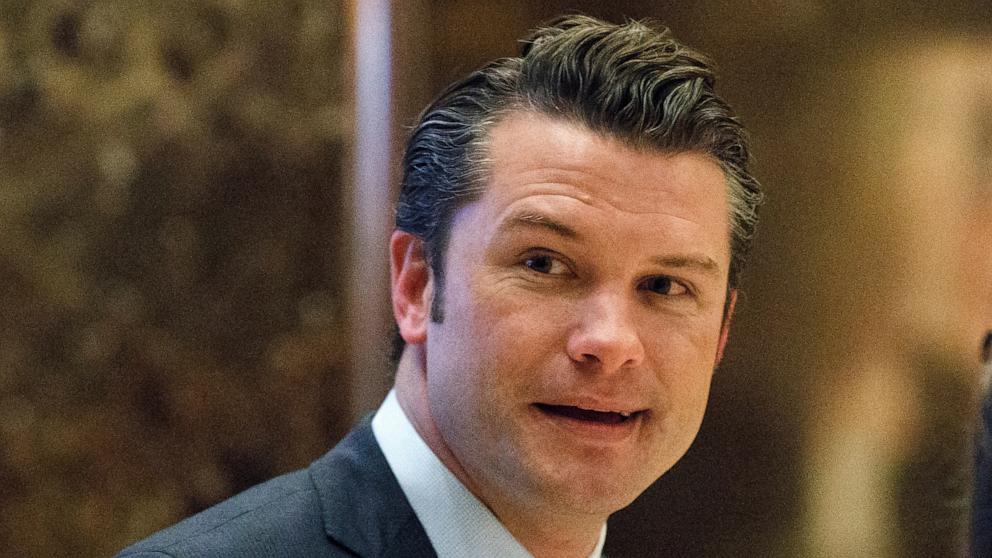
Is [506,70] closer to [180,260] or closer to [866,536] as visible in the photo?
[180,260]

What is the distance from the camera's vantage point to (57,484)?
2369 mm

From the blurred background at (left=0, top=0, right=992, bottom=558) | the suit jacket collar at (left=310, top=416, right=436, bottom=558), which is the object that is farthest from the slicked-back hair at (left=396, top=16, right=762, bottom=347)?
the blurred background at (left=0, top=0, right=992, bottom=558)

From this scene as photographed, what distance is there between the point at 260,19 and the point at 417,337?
1095 millimetres

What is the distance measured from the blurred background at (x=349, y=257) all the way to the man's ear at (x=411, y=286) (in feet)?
2.24

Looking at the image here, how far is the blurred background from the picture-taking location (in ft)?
7.59

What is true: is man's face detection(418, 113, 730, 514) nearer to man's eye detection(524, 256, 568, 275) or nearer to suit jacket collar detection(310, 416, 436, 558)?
man's eye detection(524, 256, 568, 275)

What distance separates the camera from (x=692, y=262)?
1615mm

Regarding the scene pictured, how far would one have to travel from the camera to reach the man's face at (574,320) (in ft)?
5.06

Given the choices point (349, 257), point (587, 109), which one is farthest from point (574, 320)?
point (349, 257)

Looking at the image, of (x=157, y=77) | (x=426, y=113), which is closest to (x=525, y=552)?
(x=426, y=113)

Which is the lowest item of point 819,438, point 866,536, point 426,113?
point 866,536

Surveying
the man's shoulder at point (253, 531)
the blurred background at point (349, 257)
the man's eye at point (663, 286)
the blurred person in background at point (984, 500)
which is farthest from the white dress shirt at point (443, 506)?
the blurred background at point (349, 257)

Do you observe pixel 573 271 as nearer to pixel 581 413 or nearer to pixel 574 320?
pixel 574 320

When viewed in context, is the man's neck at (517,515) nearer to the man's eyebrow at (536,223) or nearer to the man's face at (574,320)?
the man's face at (574,320)
